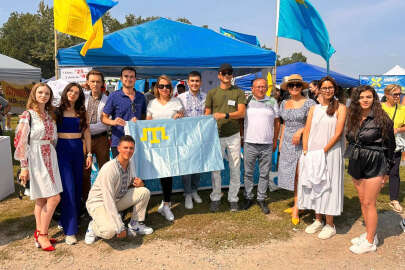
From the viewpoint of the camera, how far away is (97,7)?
190 inches

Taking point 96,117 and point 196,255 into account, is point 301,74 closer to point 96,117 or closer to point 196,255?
point 96,117

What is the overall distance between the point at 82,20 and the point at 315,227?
15.3 feet

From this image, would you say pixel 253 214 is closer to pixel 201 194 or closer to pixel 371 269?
pixel 201 194

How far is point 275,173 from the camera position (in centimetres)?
518

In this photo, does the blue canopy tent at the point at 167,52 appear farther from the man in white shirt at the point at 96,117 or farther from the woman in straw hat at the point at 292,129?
the woman in straw hat at the point at 292,129

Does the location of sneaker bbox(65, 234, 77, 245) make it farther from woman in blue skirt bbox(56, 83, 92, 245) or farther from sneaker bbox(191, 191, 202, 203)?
sneaker bbox(191, 191, 202, 203)

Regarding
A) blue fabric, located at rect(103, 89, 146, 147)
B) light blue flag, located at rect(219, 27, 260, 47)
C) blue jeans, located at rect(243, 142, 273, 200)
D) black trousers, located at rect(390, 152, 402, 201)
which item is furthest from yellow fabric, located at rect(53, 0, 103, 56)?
light blue flag, located at rect(219, 27, 260, 47)

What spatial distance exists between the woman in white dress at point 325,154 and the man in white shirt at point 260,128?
0.55 m

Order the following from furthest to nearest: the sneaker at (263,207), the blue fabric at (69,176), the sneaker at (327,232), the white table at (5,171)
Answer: the white table at (5,171), the sneaker at (263,207), the sneaker at (327,232), the blue fabric at (69,176)

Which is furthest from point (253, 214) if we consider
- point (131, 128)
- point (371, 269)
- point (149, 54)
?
point (149, 54)

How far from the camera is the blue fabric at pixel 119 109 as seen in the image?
357cm

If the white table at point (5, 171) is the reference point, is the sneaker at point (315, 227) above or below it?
below

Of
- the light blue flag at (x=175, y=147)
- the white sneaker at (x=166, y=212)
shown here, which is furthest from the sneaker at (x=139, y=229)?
the light blue flag at (x=175, y=147)

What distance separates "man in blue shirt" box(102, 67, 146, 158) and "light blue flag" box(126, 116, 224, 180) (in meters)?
0.15
